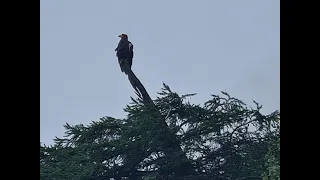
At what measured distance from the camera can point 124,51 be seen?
3301 millimetres

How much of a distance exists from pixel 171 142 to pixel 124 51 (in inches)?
24.4

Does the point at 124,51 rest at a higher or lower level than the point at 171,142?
higher

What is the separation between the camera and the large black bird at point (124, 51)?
10.7ft

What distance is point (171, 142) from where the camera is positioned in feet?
10.8

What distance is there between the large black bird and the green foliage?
259 mm

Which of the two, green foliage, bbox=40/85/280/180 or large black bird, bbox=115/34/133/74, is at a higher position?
large black bird, bbox=115/34/133/74

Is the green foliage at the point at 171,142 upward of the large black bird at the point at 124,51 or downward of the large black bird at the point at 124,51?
downward

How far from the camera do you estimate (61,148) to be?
10.4 ft

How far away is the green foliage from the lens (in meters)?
3.20

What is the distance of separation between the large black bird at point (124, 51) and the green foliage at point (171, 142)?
0.85 feet
